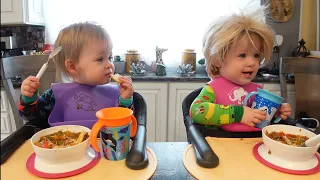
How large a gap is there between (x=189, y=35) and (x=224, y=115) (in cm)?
135

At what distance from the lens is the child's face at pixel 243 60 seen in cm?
90

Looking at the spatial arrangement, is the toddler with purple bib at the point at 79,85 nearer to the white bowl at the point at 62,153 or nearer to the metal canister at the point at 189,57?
the white bowl at the point at 62,153

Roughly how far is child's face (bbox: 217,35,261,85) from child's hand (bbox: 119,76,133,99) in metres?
0.35

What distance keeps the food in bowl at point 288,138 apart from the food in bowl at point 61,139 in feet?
1.52

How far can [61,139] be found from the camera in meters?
0.62

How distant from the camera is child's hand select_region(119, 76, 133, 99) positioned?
Result: 88 cm

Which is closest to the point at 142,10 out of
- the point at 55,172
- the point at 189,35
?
the point at 189,35

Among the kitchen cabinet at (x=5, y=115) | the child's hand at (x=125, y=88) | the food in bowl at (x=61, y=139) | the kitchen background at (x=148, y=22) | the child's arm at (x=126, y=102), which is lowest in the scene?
the food in bowl at (x=61, y=139)

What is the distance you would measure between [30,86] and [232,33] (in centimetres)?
67

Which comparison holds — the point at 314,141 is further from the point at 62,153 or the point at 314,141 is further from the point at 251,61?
the point at 62,153

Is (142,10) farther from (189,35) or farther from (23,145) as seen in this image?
(23,145)

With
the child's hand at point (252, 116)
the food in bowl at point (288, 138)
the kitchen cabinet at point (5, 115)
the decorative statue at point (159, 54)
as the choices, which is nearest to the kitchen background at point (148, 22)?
the decorative statue at point (159, 54)

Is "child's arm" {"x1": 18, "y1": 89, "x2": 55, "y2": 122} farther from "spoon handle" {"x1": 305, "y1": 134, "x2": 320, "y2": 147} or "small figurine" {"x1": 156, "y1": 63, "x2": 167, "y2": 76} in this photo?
"small figurine" {"x1": 156, "y1": 63, "x2": 167, "y2": 76}

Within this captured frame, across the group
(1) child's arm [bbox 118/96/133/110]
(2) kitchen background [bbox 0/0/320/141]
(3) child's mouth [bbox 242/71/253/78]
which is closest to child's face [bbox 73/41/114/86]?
(1) child's arm [bbox 118/96/133/110]
